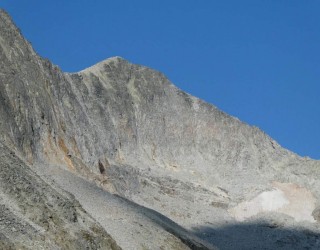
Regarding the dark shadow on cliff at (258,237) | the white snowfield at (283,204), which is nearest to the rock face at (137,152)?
the white snowfield at (283,204)

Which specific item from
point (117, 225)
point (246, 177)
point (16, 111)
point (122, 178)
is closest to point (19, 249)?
point (117, 225)

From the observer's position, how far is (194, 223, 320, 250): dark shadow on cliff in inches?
2643

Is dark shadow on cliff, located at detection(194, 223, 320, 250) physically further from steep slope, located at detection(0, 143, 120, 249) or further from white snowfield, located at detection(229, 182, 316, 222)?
steep slope, located at detection(0, 143, 120, 249)

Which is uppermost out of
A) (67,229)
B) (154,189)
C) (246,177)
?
(246,177)

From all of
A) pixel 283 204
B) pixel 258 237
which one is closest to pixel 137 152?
pixel 283 204

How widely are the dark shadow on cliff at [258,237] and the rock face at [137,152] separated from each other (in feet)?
1.30

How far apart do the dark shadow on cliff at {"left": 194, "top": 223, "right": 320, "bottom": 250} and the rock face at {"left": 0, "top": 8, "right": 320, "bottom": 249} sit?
15.6 inches

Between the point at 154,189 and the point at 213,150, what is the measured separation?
906 inches

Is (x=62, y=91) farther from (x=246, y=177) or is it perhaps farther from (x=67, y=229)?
(x=67, y=229)

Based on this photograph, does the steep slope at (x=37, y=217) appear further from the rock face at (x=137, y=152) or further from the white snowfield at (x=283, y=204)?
the white snowfield at (x=283, y=204)

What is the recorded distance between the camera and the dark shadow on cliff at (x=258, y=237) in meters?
67.1

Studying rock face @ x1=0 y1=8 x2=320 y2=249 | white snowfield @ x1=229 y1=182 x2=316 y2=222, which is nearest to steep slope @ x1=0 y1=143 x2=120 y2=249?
rock face @ x1=0 y1=8 x2=320 y2=249

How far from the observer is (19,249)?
100 ft

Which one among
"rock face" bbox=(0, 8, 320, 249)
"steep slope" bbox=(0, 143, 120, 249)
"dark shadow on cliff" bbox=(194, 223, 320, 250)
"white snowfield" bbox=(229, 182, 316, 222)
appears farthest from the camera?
"white snowfield" bbox=(229, 182, 316, 222)
